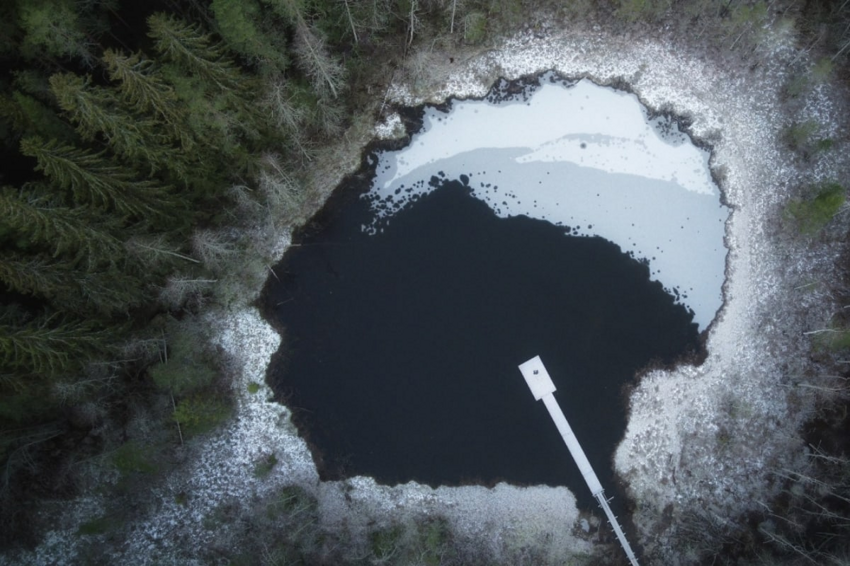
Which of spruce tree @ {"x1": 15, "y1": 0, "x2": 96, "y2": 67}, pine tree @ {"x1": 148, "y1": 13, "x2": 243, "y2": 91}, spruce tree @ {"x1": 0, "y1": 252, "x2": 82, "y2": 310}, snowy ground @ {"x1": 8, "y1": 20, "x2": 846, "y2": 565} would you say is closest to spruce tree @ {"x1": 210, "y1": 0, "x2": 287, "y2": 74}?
pine tree @ {"x1": 148, "y1": 13, "x2": 243, "y2": 91}

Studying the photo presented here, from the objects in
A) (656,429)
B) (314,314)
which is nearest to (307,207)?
(314,314)

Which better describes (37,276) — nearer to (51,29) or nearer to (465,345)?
(51,29)

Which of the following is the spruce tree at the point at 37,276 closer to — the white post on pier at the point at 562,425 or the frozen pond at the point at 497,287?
the frozen pond at the point at 497,287

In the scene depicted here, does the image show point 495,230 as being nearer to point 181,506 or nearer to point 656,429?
point 656,429

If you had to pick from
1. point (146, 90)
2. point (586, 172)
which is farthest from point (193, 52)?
point (586, 172)

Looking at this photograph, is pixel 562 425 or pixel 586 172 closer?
pixel 562 425

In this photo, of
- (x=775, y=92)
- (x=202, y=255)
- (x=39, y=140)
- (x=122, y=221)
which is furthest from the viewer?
(x=775, y=92)
